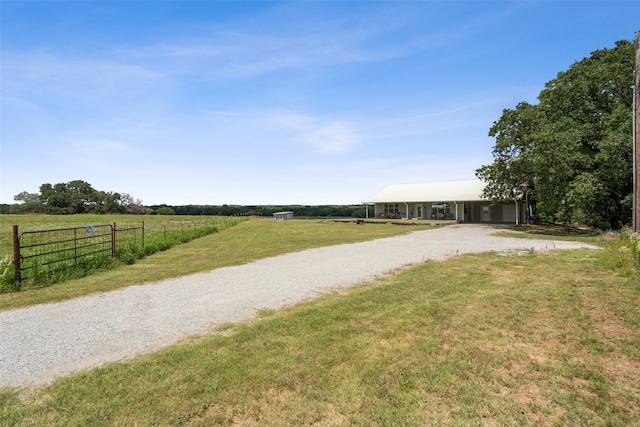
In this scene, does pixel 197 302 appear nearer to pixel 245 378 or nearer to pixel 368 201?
pixel 245 378

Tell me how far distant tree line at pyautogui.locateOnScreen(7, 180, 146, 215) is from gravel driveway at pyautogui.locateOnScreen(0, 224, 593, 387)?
88495mm

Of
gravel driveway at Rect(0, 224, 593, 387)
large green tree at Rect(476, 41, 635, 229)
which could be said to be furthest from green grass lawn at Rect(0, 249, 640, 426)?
large green tree at Rect(476, 41, 635, 229)

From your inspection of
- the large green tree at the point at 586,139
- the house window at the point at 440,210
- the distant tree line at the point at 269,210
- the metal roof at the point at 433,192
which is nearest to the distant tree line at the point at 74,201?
the distant tree line at the point at 269,210

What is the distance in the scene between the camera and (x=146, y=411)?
114 inches

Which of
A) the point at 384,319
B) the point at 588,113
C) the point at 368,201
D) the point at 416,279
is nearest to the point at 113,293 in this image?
the point at 384,319

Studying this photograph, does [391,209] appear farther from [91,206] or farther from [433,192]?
[91,206]

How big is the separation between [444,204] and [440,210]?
0.87m

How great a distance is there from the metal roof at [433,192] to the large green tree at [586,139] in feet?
33.7

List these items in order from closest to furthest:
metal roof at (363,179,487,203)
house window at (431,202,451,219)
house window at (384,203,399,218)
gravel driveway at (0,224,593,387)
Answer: gravel driveway at (0,224,593,387) → metal roof at (363,179,487,203) → house window at (431,202,451,219) → house window at (384,203,399,218)

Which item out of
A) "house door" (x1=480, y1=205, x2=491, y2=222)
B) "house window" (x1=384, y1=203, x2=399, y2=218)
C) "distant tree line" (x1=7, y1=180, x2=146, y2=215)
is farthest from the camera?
"distant tree line" (x1=7, y1=180, x2=146, y2=215)

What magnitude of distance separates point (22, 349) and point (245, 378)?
10.8 feet

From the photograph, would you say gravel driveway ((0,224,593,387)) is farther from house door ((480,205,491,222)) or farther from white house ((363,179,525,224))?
house door ((480,205,491,222))

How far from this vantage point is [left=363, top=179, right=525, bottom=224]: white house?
108ft

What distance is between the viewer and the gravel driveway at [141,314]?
159 inches
